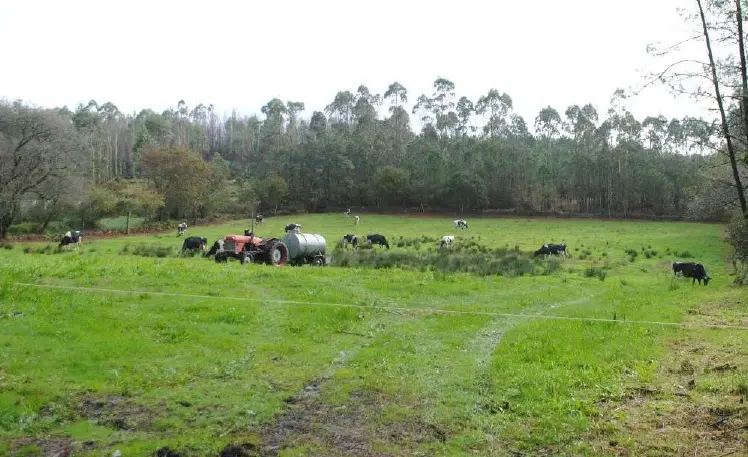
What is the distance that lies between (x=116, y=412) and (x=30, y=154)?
50.1m

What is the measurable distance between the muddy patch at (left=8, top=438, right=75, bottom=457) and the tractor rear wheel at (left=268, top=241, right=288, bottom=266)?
22.2m

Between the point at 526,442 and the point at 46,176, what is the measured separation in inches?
2117

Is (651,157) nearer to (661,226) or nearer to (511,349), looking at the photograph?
(661,226)

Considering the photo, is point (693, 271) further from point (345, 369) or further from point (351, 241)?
point (351, 241)

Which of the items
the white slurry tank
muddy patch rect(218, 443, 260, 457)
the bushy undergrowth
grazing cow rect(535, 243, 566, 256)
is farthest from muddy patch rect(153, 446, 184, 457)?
grazing cow rect(535, 243, 566, 256)

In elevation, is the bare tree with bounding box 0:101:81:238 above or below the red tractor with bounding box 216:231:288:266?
above

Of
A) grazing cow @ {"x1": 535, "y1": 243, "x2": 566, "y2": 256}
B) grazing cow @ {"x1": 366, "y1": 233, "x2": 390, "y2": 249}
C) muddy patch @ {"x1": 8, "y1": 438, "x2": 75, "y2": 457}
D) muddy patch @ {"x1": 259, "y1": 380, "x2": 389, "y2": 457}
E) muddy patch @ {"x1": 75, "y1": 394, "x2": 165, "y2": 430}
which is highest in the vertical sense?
grazing cow @ {"x1": 366, "y1": 233, "x2": 390, "y2": 249}

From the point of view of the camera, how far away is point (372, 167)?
97688mm

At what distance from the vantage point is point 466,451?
23.5 feet

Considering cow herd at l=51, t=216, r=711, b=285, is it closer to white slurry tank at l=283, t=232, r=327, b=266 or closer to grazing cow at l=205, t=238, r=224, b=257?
grazing cow at l=205, t=238, r=224, b=257

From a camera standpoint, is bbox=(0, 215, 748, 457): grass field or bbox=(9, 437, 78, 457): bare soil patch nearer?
bbox=(9, 437, 78, 457): bare soil patch

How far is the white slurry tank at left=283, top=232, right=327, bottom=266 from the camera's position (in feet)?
103

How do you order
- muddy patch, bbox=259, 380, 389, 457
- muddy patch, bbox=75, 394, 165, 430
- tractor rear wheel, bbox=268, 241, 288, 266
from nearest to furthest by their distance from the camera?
1. muddy patch, bbox=259, 380, 389, 457
2. muddy patch, bbox=75, 394, 165, 430
3. tractor rear wheel, bbox=268, 241, 288, 266

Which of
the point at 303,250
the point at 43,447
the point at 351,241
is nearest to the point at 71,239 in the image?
the point at 303,250
